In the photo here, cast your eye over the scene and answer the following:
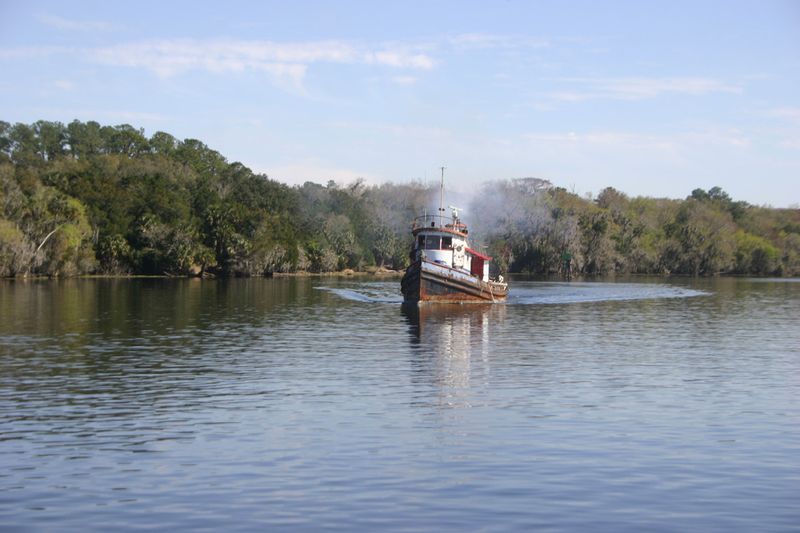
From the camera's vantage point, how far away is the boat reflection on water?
32.3 metres

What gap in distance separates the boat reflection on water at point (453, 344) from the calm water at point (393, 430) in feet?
0.95

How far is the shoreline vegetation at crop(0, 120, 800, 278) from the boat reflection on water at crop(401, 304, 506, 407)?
56840 mm

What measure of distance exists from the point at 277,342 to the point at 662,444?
82.6ft

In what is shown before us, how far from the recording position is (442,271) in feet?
231

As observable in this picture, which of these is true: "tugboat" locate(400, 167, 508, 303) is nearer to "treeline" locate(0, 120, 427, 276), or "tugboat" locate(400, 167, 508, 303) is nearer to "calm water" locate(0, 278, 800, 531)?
"calm water" locate(0, 278, 800, 531)

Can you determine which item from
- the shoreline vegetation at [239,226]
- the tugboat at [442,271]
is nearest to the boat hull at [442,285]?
the tugboat at [442,271]

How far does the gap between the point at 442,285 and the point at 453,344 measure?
25.4 meters

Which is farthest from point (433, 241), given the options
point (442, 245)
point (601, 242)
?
point (601, 242)

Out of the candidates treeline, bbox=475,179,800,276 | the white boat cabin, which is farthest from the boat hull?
treeline, bbox=475,179,800,276

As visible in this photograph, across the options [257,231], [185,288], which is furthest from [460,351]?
[257,231]

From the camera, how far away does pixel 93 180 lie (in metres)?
126

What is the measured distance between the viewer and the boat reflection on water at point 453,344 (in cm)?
3231

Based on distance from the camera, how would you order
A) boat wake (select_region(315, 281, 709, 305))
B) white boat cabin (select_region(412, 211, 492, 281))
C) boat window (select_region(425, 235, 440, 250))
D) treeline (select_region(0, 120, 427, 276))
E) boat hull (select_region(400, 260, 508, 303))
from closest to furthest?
boat hull (select_region(400, 260, 508, 303)) → white boat cabin (select_region(412, 211, 492, 281)) → boat window (select_region(425, 235, 440, 250)) → boat wake (select_region(315, 281, 709, 305)) → treeline (select_region(0, 120, 427, 276))

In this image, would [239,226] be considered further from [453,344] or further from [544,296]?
[453,344]
